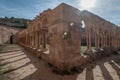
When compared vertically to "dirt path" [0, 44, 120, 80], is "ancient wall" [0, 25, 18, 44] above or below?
above

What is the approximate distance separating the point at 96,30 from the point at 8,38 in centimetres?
2260

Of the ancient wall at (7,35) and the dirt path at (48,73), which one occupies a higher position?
the ancient wall at (7,35)

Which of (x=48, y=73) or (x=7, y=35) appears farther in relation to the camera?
(x=7, y=35)

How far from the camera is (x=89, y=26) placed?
6473 millimetres

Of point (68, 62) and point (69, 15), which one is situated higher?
point (69, 15)

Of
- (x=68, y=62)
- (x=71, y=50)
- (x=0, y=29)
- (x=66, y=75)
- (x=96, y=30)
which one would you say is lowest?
(x=66, y=75)

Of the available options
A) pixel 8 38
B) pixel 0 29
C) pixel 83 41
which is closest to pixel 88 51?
pixel 83 41

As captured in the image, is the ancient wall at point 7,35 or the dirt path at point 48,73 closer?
the dirt path at point 48,73

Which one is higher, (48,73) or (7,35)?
(7,35)

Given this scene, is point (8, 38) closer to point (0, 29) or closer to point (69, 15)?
point (0, 29)

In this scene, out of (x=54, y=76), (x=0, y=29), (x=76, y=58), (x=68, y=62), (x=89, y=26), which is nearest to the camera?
(x=54, y=76)

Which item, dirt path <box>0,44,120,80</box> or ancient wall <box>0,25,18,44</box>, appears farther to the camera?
ancient wall <box>0,25,18,44</box>

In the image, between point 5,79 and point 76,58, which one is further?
point 76,58

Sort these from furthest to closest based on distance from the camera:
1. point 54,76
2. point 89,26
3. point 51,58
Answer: point 89,26 → point 51,58 → point 54,76
